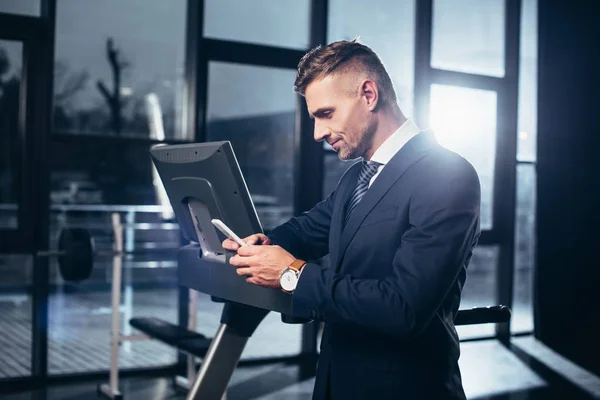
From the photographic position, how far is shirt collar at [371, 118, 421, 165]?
1577 millimetres

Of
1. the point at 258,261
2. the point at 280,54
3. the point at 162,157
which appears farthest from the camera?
the point at 280,54

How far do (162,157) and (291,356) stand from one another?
3.42 meters

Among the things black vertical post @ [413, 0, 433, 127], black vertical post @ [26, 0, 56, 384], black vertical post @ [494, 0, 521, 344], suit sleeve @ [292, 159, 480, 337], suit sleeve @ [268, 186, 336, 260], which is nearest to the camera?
suit sleeve @ [292, 159, 480, 337]

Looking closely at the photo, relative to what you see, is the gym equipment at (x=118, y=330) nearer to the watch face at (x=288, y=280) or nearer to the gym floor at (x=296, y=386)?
the gym floor at (x=296, y=386)

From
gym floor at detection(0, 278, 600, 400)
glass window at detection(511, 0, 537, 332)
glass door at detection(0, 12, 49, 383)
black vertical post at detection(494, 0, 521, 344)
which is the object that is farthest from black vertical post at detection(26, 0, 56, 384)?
glass window at detection(511, 0, 537, 332)

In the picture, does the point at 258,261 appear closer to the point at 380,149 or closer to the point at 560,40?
the point at 380,149

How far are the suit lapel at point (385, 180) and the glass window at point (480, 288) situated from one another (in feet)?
12.6

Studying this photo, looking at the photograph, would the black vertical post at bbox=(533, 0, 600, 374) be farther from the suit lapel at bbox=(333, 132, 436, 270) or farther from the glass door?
the suit lapel at bbox=(333, 132, 436, 270)

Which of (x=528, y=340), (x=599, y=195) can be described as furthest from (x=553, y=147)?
(x=528, y=340)

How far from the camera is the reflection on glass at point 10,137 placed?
4250 millimetres

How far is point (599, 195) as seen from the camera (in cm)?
551

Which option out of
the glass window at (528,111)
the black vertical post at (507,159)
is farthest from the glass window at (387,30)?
the glass window at (528,111)

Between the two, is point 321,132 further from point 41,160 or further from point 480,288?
point 480,288

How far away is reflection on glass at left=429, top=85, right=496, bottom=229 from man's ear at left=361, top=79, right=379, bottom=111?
413 cm
